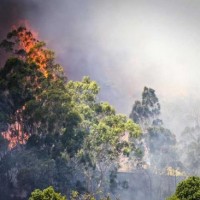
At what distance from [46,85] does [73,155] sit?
9312 mm

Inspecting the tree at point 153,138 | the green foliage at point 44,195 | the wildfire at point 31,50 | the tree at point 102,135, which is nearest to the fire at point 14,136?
the tree at point 102,135

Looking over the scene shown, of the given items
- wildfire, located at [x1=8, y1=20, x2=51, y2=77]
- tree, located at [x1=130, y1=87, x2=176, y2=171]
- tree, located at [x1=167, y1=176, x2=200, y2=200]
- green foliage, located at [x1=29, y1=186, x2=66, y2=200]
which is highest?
wildfire, located at [x1=8, y1=20, x2=51, y2=77]

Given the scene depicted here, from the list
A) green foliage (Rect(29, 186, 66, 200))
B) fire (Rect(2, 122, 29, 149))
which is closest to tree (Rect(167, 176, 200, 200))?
green foliage (Rect(29, 186, 66, 200))

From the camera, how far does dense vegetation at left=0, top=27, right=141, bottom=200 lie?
5125cm

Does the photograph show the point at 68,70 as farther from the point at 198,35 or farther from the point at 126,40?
the point at 198,35

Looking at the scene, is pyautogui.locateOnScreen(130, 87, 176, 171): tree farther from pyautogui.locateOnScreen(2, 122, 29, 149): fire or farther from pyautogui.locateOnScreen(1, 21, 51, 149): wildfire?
pyautogui.locateOnScreen(2, 122, 29, 149): fire

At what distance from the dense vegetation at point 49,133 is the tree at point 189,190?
24717 millimetres

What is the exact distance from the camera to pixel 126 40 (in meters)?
107

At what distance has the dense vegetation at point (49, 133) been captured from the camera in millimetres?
51250

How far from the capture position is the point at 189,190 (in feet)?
86.0

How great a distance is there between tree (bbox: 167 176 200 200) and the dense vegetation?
24717 millimetres

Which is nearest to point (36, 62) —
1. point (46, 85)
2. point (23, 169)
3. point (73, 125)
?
point (46, 85)

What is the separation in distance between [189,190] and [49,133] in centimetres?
2887

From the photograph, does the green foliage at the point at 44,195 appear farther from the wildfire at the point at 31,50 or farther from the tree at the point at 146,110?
the tree at the point at 146,110
